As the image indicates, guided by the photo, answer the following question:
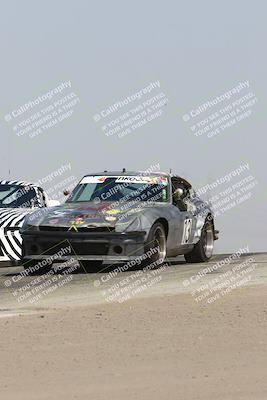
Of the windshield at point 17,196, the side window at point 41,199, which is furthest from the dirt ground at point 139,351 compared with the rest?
the side window at point 41,199

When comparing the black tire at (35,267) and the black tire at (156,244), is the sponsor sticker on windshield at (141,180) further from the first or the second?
the black tire at (35,267)

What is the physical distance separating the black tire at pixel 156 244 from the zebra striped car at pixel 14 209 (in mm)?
2579

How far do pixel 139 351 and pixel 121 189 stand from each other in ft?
24.4

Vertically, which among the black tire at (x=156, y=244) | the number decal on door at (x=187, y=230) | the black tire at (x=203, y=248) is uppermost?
the black tire at (x=156, y=244)

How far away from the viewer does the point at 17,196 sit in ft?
53.9

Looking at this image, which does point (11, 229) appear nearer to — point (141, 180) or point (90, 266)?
point (90, 266)

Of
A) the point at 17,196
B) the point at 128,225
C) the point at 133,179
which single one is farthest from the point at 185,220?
the point at 17,196

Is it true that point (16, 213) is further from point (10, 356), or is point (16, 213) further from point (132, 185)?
point (10, 356)

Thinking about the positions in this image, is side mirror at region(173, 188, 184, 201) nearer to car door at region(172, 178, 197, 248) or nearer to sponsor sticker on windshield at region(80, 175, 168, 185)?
car door at region(172, 178, 197, 248)

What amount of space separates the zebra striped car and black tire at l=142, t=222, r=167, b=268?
8.46 ft

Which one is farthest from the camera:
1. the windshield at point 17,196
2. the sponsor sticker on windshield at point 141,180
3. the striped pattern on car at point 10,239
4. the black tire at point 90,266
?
the windshield at point 17,196

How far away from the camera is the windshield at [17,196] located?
16266 millimetres

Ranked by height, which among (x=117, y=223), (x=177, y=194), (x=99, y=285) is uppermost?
(x=117, y=223)

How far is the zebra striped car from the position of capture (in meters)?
14.9
